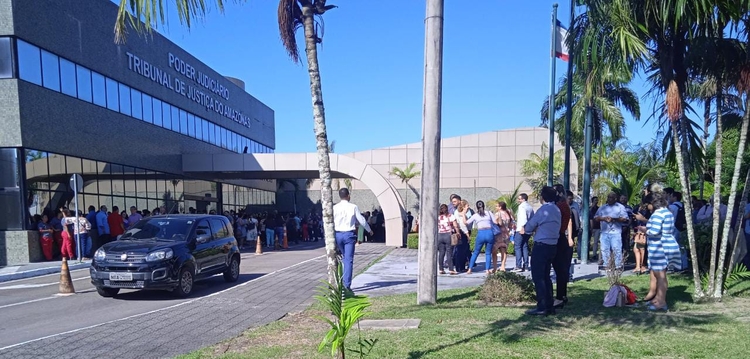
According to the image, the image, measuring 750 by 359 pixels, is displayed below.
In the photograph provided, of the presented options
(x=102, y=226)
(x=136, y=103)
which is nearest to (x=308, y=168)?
(x=136, y=103)

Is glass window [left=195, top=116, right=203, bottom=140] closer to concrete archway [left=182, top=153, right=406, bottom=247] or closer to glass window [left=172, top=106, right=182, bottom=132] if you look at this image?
glass window [left=172, top=106, right=182, bottom=132]

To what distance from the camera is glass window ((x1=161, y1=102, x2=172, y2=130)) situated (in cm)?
2627

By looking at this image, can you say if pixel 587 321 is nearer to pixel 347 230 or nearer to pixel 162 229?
pixel 347 230

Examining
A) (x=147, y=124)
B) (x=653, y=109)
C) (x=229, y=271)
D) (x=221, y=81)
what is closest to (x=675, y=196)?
(x=653, y=109)

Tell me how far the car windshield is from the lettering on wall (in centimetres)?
1381

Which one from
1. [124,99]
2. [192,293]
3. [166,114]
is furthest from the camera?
[166,114]

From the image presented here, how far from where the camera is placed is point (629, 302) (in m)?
8.10

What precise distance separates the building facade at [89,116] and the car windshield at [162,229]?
27.0 feet

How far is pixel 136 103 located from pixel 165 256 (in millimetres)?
15815

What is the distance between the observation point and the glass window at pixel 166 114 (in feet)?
86.2

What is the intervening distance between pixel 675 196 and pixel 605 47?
5433 mm

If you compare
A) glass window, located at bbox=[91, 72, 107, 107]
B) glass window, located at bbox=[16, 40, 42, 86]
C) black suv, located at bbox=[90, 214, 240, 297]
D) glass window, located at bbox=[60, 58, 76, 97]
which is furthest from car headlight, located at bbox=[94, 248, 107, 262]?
Result: glass window, located at bbox=[91, 72, 107, 107]

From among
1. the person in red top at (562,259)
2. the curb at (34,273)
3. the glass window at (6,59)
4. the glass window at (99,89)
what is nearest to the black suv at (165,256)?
the curb at (34,273)

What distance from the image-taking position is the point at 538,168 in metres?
29.2
